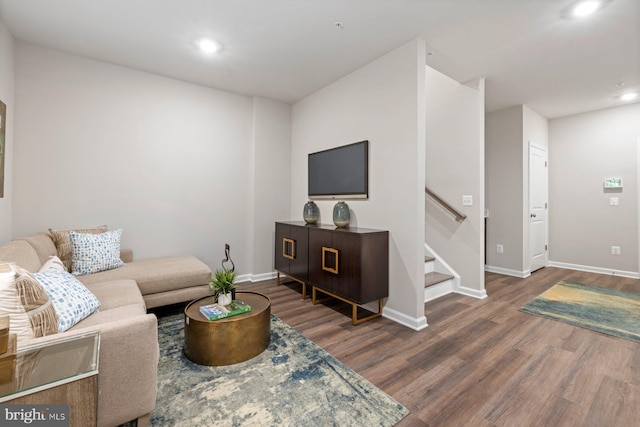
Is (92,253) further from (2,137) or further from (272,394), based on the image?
(272,394)

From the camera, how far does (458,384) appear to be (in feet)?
5.80

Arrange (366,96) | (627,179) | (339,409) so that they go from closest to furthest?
(339,409) < (366,96) < (627,179)

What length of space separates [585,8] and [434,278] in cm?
283

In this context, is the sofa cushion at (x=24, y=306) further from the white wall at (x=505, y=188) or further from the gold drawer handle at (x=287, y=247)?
the white wall at (x=505, y=188)

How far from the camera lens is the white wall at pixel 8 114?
94.3 inches

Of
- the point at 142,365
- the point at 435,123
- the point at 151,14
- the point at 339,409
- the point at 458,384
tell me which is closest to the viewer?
the point at 142,365

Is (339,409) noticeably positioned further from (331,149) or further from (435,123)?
(435,123)

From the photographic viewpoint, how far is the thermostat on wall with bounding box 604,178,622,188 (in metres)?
4.30

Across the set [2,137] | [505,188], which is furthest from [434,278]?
[2,137]

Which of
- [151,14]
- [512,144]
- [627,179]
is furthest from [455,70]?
[627,179]

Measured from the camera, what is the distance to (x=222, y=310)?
2021 millimetres

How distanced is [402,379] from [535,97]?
4.30m

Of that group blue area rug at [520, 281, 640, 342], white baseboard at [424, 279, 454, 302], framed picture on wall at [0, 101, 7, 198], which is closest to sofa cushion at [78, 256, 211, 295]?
framed picture on wall at [0, 101, 7, 198]

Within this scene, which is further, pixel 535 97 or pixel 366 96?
pixel 535 97
